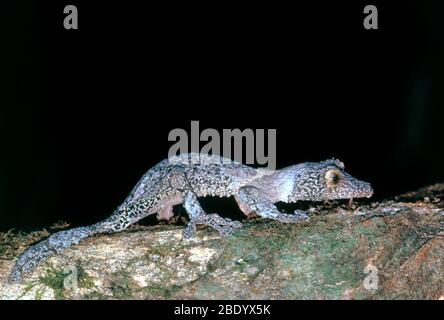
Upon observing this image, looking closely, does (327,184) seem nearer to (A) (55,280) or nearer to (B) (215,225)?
(B) (215,225)

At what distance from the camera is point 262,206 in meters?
7.41

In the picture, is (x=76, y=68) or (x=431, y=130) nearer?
(x=76, y=68)

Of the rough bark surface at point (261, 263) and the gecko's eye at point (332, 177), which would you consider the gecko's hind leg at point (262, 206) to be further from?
the gecko's eye at point (332, 177)

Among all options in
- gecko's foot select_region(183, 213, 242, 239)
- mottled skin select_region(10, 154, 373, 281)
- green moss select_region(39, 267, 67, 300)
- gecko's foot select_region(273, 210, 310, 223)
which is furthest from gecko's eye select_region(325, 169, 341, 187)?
green moss select_region(39, 267, 67, 300)

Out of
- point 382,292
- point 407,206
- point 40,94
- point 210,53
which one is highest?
point 210,53

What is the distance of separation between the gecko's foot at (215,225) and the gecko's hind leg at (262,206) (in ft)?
1.68

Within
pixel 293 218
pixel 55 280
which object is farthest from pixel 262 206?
pixel 55 280

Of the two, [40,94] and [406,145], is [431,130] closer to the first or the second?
[406,145]

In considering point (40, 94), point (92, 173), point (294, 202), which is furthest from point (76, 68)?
point (294, 202)

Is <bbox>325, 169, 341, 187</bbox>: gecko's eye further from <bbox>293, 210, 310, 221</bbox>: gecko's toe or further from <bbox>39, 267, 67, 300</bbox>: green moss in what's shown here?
<bbox>39, 267, 67, 300</bbox>: green moss

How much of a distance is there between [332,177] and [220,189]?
1.83m

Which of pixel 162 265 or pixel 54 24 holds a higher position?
pixel 54 24

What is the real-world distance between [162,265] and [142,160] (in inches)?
288

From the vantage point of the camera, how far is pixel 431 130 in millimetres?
14281
